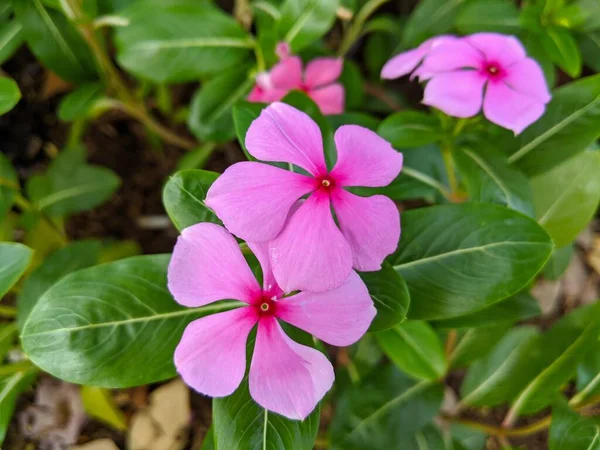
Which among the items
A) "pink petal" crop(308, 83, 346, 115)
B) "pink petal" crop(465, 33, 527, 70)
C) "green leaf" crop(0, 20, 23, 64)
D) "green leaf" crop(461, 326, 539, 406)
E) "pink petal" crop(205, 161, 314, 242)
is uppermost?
"green leaf" crop(0, 20, 23, 64)

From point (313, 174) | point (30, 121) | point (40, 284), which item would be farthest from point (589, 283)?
point (30, 121)

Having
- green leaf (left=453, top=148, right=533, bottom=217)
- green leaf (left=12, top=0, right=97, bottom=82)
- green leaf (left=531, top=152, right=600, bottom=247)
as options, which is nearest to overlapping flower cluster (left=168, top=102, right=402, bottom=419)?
green leaf (left=453, top=148, right=533, bottom=217)

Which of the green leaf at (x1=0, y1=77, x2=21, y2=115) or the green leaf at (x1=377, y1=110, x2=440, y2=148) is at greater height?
the green leaf at (x1=0, y1=77, x2=21, y2=115)

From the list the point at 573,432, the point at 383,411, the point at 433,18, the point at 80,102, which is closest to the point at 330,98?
the point at 433,18

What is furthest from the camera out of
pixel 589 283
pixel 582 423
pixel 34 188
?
pixel 589 283

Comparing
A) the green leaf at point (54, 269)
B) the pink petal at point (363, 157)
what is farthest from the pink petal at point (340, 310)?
the green leaf at point (54, 269)

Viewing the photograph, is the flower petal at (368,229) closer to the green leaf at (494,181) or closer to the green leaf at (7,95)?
the green leaf at (494,181)

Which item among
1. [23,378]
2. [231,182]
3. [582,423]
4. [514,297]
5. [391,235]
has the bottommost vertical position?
[582,423]

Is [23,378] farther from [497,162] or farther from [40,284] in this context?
[497,162]

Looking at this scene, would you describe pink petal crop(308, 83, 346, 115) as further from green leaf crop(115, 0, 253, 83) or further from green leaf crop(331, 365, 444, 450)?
green leaf crop(331, 365, 444, 450)
